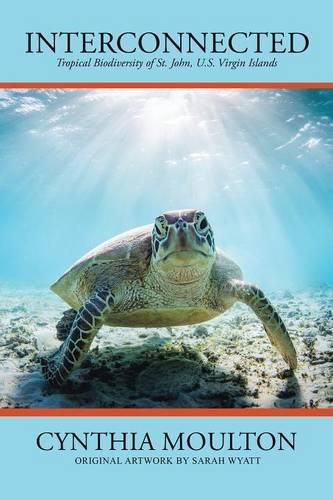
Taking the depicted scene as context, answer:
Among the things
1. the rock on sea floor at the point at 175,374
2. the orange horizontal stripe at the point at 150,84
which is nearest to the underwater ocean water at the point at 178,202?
the rock on sea floor at the point at 175,374

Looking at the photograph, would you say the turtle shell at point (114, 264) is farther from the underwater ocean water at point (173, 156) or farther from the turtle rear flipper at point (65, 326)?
the underwater ocean water at point (173, 156)

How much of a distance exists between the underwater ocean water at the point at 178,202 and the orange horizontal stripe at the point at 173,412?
0.15 metres

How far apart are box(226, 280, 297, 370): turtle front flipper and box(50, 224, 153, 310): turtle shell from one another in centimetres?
112

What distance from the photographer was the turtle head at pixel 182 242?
12.8 feet

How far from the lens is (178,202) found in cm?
5722

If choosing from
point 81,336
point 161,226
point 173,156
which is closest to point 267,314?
point 161,226

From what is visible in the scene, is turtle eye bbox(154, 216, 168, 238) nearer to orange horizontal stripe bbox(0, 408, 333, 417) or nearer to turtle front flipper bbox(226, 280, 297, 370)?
turtle front flipper bbox(226, 280, 297, 370)

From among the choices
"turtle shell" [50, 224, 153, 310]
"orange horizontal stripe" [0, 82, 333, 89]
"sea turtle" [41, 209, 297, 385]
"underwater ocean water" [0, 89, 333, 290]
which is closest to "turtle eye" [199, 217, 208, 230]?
"sea turtle" [41, 209, 297, 385]

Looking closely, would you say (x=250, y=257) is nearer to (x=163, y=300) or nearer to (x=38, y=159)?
(x=38, y=159)

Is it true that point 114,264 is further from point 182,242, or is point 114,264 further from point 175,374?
point 182,242

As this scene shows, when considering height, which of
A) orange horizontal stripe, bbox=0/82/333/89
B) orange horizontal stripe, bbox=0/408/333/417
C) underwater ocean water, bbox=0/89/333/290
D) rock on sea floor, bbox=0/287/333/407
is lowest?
orange horizontal stripe, bbox=0/408/333/417

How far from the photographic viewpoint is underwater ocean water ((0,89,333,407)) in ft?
15.6

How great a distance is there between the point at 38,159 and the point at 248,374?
33527 mm

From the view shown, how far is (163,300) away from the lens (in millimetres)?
4969
